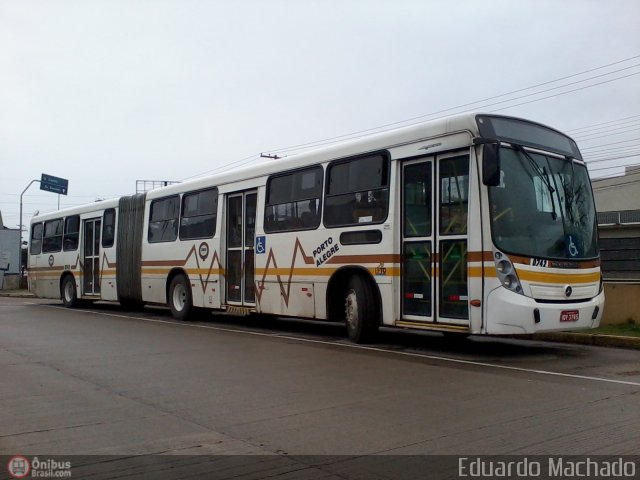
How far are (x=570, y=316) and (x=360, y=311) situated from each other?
10.6 ft

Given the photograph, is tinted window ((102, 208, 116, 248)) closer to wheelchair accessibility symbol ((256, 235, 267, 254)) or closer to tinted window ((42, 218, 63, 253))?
tinted window ((42, 218, 63, 253))

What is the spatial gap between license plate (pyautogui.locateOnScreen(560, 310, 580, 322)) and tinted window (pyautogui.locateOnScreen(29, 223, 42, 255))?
19287 millimetres

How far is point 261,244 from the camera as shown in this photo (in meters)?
12.9

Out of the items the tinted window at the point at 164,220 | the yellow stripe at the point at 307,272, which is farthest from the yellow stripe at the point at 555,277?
the tinted window at the point at 164,220

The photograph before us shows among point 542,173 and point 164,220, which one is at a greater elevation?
point 542,173

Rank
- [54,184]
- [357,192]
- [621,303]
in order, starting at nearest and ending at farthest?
[357,192] → [621,303] → [54,184]

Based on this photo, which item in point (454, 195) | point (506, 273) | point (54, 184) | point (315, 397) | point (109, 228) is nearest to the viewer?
point (315, 397)

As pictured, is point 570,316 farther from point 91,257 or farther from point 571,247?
point 91,257

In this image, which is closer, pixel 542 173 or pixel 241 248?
pixel 542 173

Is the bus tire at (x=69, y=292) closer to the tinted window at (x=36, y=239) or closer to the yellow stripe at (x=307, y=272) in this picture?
the tinted window at (x=36, y=239)

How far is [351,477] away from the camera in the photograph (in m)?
4.34

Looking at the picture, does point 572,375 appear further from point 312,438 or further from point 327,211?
point 327,211

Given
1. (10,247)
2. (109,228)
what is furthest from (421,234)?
(10,247)

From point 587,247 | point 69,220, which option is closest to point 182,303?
point 69,220
